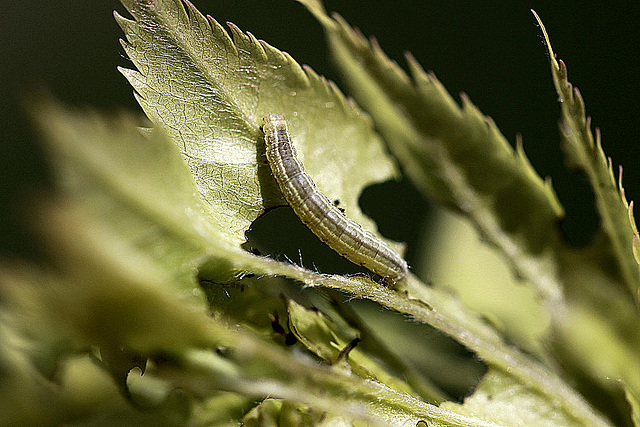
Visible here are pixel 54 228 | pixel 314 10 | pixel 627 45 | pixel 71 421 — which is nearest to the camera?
pixel 54 228

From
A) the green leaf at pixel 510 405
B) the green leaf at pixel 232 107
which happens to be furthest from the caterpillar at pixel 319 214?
the green leaf at pixel 510 405

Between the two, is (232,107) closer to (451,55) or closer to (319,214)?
(319,214)

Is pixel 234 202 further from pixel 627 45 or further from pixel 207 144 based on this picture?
pixel 627 45

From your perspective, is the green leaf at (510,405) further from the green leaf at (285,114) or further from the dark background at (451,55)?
the dark background at (451,55)

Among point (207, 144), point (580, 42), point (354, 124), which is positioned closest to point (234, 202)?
point (207, 144)

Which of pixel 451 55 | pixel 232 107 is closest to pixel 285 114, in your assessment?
pixel 232 107
